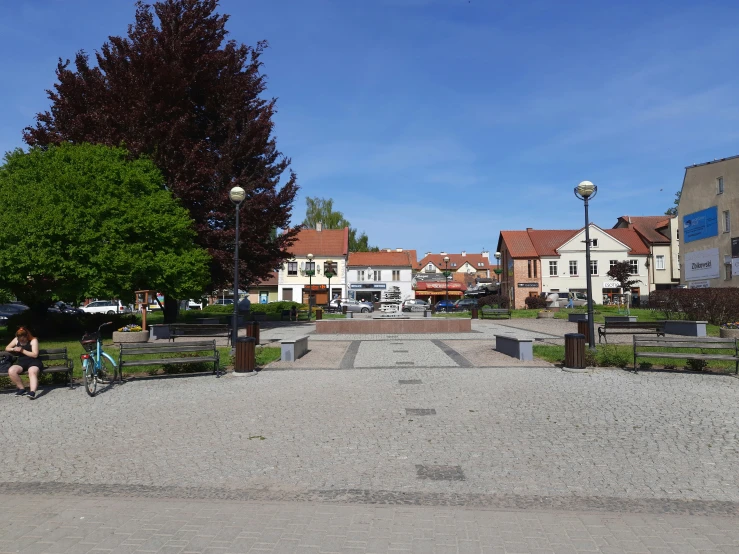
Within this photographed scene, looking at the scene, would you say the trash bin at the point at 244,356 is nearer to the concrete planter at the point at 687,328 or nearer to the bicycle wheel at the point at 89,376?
the bicycle wheel at the point at 89,376

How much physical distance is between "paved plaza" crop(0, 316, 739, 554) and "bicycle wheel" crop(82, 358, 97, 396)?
0.30 m

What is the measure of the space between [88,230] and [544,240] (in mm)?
54102

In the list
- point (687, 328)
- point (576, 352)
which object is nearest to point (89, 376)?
point (576, 352)

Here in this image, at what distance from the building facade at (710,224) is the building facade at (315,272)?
34.4 m

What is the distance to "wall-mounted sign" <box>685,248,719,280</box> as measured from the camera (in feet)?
145

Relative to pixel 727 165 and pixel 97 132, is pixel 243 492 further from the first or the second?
pixel 727 165

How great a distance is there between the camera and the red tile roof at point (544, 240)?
2478 inches

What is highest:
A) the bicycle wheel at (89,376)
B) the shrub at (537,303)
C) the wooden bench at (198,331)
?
the shrub at (537,303)

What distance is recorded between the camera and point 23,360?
9961 millimetres

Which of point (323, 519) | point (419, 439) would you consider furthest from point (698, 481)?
point (323, 519)

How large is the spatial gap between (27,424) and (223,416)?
262 cm

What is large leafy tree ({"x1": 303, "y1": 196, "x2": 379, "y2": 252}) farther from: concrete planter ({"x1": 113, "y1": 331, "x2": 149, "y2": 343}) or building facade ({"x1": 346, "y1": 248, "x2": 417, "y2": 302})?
concrete planter ({"x1": 113, "y1": 331, "x2": 149, "y2": 343})

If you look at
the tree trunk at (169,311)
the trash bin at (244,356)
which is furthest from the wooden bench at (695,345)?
the tree trunk at (169,311)

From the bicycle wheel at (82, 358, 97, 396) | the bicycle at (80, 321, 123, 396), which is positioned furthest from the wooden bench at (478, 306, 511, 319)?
the bicycle wheel at (82, 358, 97, 396)
